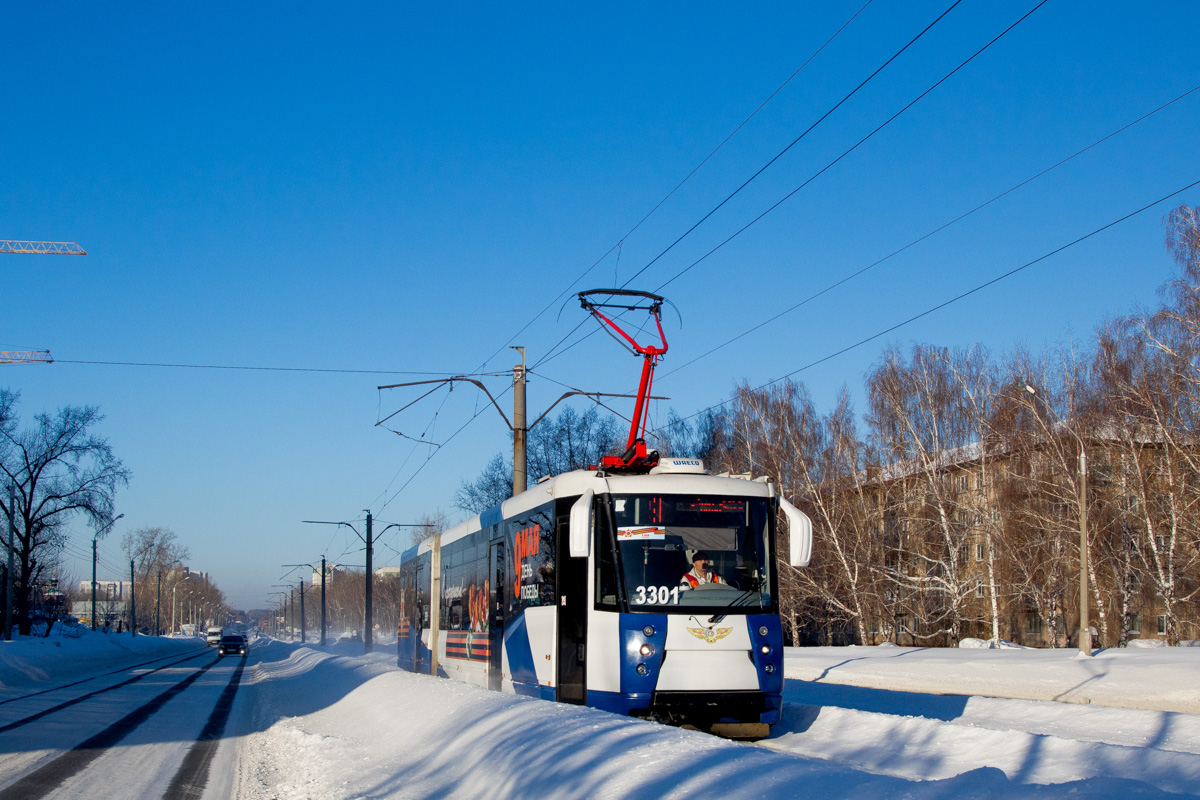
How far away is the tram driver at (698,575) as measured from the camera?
1120cm

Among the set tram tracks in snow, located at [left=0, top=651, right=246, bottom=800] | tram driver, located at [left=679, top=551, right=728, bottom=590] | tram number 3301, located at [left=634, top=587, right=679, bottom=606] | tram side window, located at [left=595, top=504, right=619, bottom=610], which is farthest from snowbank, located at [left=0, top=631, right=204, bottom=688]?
tram driver, located at [left=679, top=551, right=728, bottom=590]

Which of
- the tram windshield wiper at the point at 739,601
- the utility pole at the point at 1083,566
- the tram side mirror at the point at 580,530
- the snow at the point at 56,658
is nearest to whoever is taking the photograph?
the tram side mirror at the point at 580,530

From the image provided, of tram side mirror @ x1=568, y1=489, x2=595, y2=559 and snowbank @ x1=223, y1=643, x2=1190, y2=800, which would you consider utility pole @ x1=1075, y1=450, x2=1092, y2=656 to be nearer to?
snowbank @ x1=223, y1=643, x2=1190, y2=800

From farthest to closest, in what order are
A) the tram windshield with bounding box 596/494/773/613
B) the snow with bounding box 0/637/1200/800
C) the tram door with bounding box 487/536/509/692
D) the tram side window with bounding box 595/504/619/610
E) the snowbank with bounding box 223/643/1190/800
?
the tram door with bounding box 487/536/509/692, the tram side window with bounding box 595/504/619/610, the tram windshield with bounding box 596/494/773/613, the snow with bounding box 0/637/1200/800, the snowbank with bounding box 223/643/1190/800

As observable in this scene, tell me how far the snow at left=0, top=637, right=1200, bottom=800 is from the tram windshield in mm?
1635

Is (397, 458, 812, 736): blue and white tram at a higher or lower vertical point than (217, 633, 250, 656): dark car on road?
higher

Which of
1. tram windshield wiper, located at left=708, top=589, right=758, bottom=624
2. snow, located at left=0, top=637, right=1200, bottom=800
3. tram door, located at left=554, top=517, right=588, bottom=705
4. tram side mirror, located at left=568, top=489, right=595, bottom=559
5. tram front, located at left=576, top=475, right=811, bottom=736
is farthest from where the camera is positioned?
tram door, located at left=554, top=517, right=588, bottom=705

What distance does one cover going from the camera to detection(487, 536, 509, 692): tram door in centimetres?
1480

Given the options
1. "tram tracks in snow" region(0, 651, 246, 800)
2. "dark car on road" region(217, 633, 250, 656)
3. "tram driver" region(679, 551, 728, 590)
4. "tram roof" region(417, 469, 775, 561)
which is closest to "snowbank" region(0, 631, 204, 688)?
"dark car on road" region(217, 633, 250, 656)

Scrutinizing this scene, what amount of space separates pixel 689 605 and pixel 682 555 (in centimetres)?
57

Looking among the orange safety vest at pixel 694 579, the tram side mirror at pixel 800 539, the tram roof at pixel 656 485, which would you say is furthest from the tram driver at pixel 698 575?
the tram side mirror at pixel 800 539

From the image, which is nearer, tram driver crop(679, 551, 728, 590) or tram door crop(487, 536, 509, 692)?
tram driver crop(679, 551, 728, 590)

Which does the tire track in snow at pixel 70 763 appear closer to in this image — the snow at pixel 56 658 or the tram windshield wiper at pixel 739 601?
the tram windshield wiper at pixel 739 601

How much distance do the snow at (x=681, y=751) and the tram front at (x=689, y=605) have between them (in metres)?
0.81
